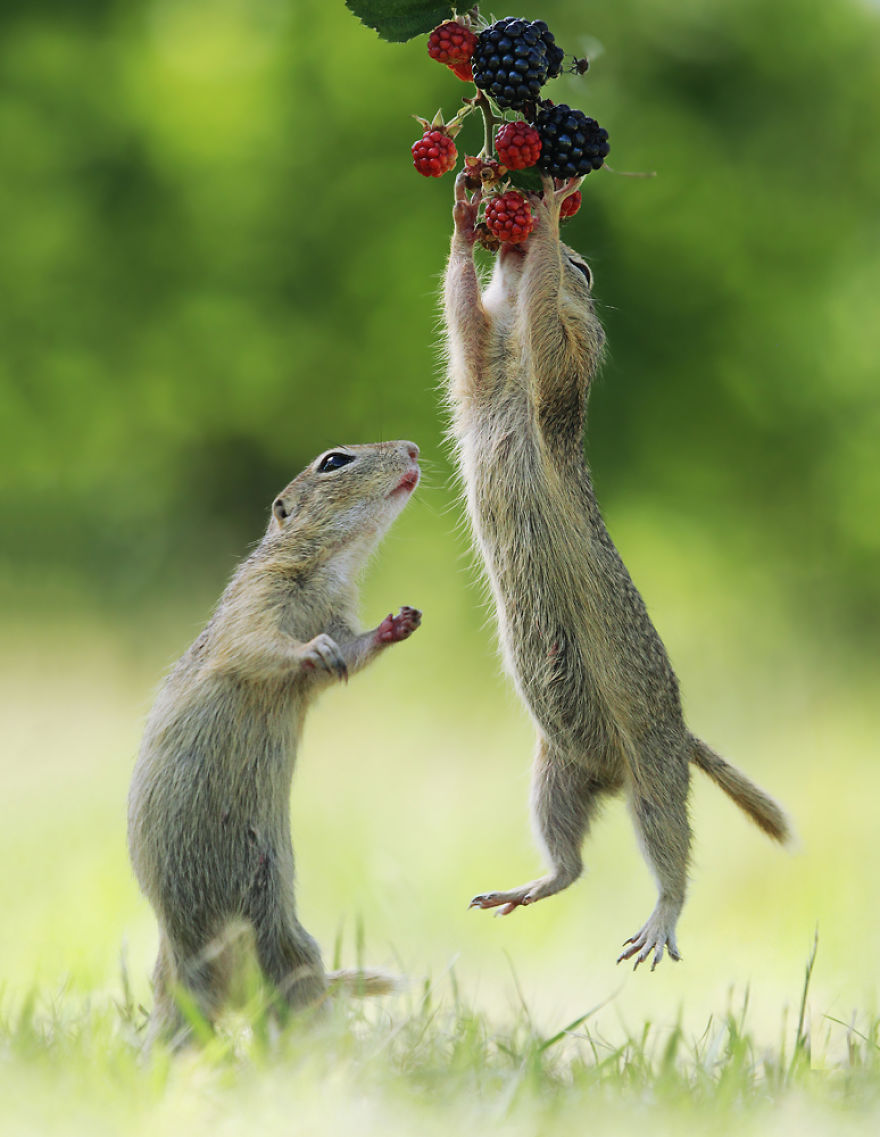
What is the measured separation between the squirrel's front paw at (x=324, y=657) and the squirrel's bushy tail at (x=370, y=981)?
97cm

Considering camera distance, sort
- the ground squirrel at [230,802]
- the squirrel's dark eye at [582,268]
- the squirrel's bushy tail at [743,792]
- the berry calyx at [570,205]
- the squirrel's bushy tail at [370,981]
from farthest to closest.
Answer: the squirrel's dark eye at [582,268] < the squirrel's bushy tail at [743,792] < the berry calyx at [570,205] < the squirrel's bushy tail at [370,981] < the ground squirrel at [230,802]

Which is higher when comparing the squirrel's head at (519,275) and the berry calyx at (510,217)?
the squirrel's head at (519,275)

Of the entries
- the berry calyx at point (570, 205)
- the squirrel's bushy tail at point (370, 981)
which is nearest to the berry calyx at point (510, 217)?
the berry calyx at point (570, 205)

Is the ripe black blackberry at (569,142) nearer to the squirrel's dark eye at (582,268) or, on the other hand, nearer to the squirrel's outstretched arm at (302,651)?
the squirrel's dark eye at (582,268)

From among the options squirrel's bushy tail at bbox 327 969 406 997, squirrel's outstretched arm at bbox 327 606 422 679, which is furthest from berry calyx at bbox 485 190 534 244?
squirrel's bushy tail at bbox 327 969 406 997

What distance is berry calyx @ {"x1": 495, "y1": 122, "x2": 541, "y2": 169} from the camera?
3.89 meters

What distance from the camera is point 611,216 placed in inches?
476

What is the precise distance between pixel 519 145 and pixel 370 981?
257cm

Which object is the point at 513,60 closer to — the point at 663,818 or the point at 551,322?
the point at 551,322

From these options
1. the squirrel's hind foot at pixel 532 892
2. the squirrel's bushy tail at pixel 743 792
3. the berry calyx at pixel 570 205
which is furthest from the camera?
the squirrel's bushy tail at pixel 743 792

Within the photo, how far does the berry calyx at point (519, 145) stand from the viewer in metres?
3.89

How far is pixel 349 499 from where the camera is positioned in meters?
4.44

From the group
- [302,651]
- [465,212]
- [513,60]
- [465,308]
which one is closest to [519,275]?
[465,308]

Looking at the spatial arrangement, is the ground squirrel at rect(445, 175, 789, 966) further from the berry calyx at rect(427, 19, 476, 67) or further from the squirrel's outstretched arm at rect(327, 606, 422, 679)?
the squirrel's outstretched arm at rect(327, 606, 422, 679)
